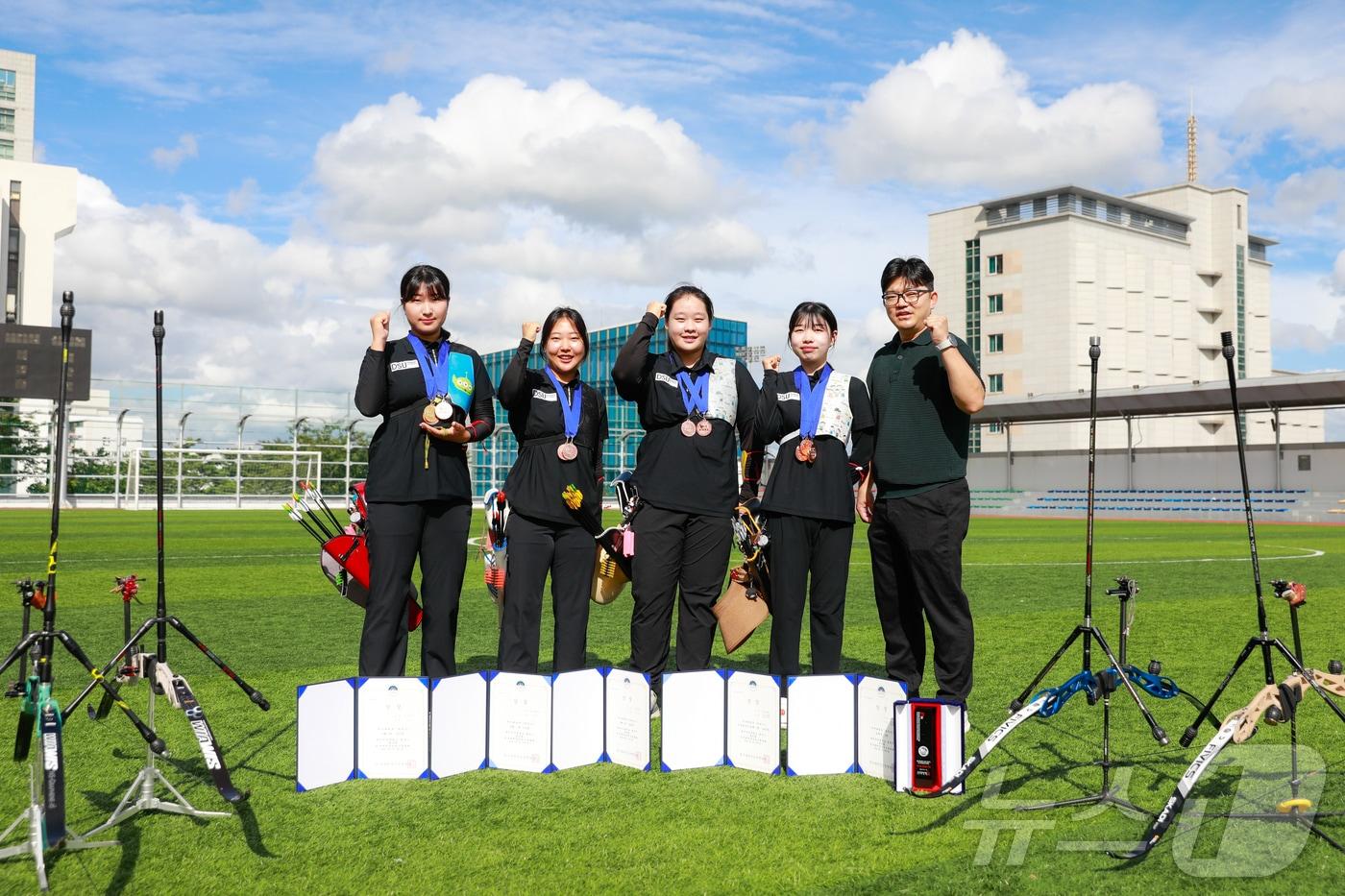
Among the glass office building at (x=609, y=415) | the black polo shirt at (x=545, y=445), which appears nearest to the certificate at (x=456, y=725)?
the black polo shirt at (x=545, y=445)

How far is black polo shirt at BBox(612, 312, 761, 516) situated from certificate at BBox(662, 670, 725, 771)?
724mm

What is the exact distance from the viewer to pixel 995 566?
43.7 ft

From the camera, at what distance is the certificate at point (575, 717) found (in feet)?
13.0

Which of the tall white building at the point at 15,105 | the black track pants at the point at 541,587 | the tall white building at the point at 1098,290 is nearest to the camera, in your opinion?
the black track pants at the point at 541,587

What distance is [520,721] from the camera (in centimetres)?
396

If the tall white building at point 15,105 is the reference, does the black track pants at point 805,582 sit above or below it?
below

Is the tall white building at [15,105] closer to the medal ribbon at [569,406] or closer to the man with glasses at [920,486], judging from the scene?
the medal ribbon at [569,406]

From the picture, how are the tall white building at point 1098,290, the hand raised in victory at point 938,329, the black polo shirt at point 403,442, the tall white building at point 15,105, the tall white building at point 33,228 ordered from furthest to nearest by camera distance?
the tall white building at point 15,105, the tall white building at point 33,228, the tall white building at point 1098,290, the black polo shirt at point 403,442, the hand raised in victory at point 938,329

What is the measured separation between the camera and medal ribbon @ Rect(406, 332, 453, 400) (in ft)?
14.1

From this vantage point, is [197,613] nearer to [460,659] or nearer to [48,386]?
[460,659]

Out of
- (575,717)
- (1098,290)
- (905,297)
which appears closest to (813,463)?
(905,297)

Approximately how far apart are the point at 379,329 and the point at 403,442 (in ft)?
1.48

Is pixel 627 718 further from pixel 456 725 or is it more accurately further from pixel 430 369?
pixel 430 369

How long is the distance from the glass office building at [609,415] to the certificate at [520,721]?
974 inches
